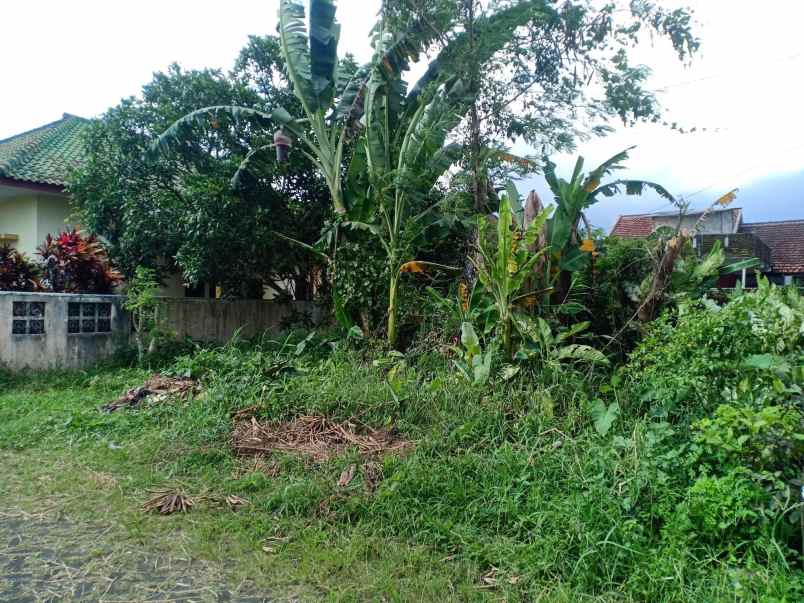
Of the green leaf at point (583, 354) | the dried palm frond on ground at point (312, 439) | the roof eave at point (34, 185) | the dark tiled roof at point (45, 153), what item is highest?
the dark tiled roof at point (45, 153)

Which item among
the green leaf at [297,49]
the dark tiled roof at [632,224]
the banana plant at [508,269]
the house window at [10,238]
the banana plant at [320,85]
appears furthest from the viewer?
the dark tiled roof at [632,224]

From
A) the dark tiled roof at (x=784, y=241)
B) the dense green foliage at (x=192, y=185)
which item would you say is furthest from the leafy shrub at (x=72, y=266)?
the dark tiled roof at (x=784, y=241)

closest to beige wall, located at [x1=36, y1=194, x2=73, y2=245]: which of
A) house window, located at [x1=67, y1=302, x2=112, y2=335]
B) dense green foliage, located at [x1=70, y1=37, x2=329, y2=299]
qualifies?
dense green foliage, located at [x1=70, y1=37, x2=329, y2=299]

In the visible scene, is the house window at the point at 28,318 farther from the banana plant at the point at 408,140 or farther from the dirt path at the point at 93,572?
the dirt path at the point at 93,572

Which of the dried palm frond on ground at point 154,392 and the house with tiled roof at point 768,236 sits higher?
the house with tiled roof at point 768,236

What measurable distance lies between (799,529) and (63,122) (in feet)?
56.3

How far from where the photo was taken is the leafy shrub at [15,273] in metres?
7.82

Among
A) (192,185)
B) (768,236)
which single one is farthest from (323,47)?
(768,236)

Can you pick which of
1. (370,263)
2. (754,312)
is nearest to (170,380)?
(370,263)

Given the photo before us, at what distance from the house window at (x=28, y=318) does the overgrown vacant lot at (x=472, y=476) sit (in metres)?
2.22

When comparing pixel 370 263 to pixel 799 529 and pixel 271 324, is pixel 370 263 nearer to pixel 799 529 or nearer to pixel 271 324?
pixel 271 324

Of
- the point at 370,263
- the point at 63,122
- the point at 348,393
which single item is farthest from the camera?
the point at 63,122

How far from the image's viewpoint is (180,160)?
8594 mm

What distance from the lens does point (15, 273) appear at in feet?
26.0
